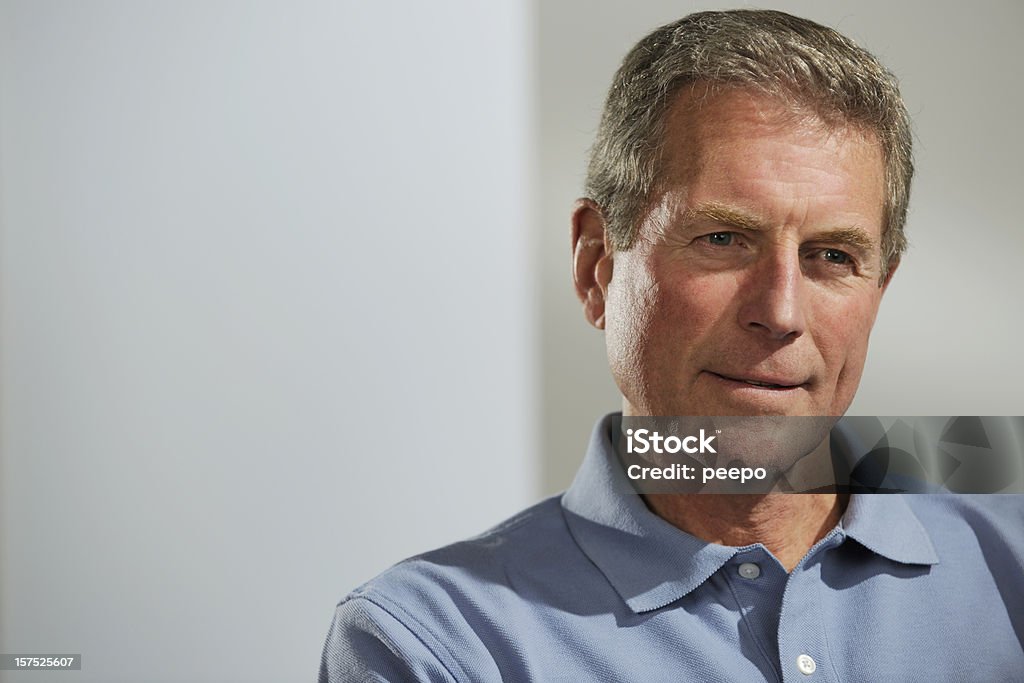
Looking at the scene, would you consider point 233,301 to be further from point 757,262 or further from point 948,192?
point 948,192

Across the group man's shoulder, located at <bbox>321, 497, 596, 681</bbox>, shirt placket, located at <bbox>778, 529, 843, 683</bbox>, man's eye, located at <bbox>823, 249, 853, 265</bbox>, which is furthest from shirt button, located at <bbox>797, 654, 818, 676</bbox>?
man's eye, located at <bbox>823, 249, 853, 265</bbox>

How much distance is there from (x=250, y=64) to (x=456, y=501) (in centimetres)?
47

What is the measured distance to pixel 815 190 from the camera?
769 mm

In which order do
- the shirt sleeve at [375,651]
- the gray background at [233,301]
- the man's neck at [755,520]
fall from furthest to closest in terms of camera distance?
the gray background at [233,301]
the man's neck at [755,520]
the shirt sleeve at [375,651]

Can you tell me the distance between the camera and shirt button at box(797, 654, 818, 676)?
0.74 metres

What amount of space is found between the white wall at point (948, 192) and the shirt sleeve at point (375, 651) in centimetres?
43

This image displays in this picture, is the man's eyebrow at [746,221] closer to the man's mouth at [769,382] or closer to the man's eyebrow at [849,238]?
the man's eyebrow at [849,238]

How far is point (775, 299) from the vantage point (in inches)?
30.0

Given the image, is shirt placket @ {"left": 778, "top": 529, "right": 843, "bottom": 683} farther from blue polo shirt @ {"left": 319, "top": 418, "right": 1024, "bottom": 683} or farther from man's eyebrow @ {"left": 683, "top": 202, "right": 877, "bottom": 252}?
man's eyebrow @ {"left": 683, "top": 202, "right": 877, "bottom": 252}

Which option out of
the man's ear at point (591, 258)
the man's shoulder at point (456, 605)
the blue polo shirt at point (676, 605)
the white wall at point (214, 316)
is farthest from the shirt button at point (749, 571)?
the white wall at point (214, 316)

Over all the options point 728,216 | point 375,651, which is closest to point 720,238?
point 728,216

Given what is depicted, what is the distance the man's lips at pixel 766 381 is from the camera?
0.78 m

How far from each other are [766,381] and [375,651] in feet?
1.13

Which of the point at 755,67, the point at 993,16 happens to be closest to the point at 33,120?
the point at 755,67
